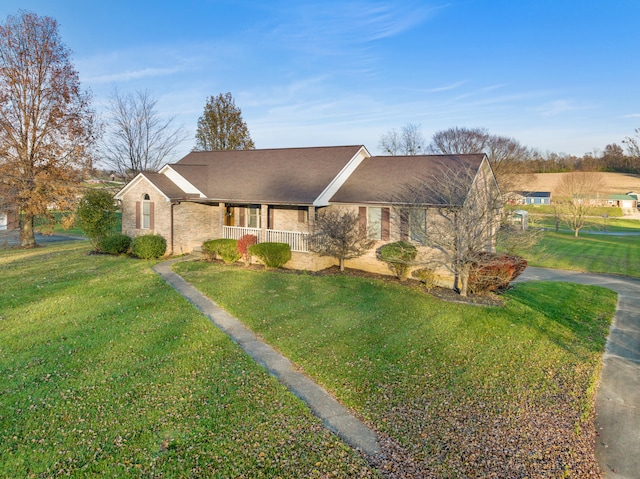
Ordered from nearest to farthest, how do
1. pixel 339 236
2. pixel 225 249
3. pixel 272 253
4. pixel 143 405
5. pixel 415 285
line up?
pixel 143 405 < pixel 415 285 < pixel 339 236 < pixel 272 253 < pixel 225 249

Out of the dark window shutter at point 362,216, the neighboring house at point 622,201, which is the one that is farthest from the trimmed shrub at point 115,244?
the neighboring house at point 622,201

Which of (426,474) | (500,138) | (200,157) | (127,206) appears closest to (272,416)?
(426,474)

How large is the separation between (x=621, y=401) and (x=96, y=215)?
22457mm

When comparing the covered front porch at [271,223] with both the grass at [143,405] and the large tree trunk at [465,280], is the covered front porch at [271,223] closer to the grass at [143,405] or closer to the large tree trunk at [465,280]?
the large tree trunk at [465,280]

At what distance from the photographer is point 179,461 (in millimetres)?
4746

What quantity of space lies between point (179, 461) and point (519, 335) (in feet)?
26.4

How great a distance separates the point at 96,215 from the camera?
2125 cm

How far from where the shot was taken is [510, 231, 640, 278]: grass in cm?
2055

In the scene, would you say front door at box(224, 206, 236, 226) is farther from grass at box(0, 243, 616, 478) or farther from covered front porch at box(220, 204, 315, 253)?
grass at box(0, 243, 616, 478)

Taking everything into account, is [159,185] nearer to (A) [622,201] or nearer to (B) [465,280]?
(B) [465,280]

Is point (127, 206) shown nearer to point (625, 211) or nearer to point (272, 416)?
point (272, 416)

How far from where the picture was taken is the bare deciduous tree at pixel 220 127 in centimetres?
4341

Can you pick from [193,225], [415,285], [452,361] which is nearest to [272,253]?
[193,225]

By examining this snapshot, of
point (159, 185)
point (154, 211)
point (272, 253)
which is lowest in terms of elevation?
point (272, 253)
